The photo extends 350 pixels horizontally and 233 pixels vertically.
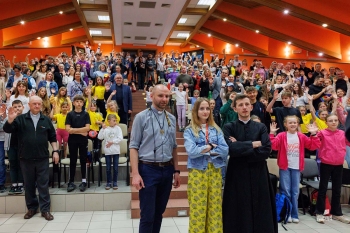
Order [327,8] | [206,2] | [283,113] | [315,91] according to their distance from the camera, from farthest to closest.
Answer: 1. [206,2]
2. [327,8]
3. [315,91]
4. [283,113]

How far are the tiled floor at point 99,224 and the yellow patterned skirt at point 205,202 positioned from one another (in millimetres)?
1066

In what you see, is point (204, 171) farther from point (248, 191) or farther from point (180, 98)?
point (180, 98)

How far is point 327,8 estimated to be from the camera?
40.8ft

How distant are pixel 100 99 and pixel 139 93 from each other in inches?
152

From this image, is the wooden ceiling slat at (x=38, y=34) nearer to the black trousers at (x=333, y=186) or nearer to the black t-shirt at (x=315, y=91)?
the black t-shirt at (x=315, y=91)

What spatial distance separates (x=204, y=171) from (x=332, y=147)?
90.4 inches

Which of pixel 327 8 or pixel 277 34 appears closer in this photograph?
pixel 327 8

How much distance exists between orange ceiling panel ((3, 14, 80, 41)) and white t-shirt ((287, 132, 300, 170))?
15.8 meters

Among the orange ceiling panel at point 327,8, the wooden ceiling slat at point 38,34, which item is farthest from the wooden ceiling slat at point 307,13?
the wooden ceiling slat at point 38,34

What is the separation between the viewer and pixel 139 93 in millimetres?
10922

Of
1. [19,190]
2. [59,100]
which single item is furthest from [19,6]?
[19,190]

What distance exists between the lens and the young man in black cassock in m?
2.85

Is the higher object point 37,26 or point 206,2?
point 206,2

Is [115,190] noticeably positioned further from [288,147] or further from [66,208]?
[288,147]
